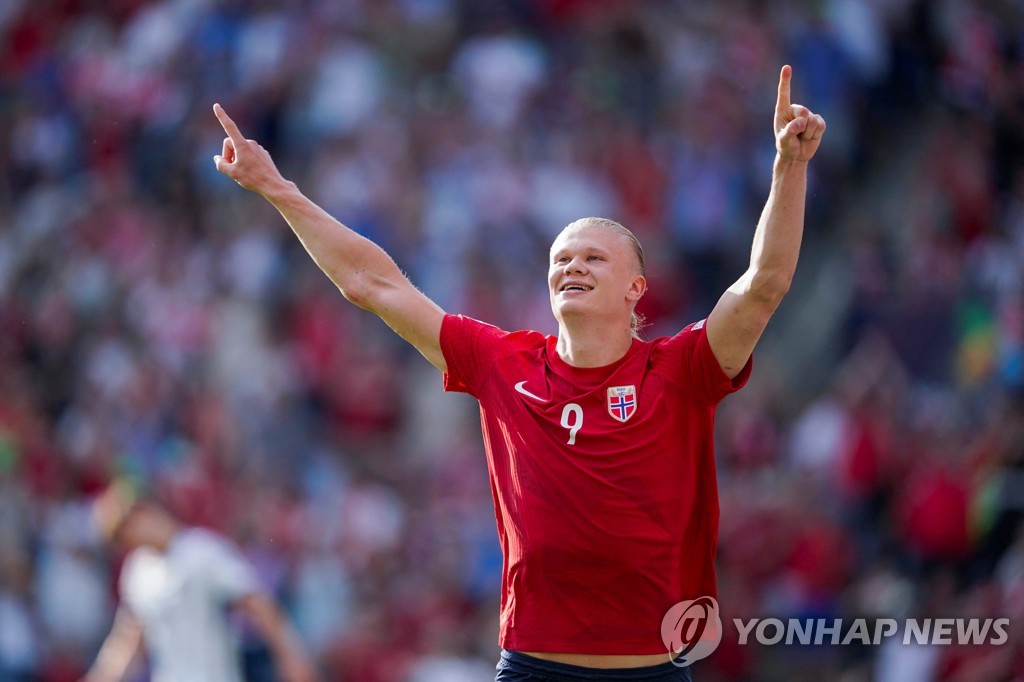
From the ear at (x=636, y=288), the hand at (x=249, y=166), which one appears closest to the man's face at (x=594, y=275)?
the ear at (x=636, y=288)

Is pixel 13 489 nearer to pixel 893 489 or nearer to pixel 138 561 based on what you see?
pixel 138 561

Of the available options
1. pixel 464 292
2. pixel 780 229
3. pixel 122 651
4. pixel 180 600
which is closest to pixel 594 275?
pixel 780 229

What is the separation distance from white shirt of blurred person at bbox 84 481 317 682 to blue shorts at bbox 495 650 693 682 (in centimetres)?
387

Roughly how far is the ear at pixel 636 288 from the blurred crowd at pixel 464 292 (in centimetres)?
474

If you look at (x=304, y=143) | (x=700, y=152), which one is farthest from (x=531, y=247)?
(x=304, y=143)

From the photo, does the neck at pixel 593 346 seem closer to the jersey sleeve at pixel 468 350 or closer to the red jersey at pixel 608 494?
the red jersey at pixel 608 494

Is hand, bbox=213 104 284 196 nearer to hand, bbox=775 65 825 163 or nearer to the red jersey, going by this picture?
the red jersey

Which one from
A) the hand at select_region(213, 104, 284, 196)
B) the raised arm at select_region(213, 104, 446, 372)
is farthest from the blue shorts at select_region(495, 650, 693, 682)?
the hand at select_region(213, 104, 284, 196)

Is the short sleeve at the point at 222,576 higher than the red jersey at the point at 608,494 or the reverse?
higher

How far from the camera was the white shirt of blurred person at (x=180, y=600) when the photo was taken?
8492 mm

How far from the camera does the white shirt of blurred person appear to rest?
334 inches

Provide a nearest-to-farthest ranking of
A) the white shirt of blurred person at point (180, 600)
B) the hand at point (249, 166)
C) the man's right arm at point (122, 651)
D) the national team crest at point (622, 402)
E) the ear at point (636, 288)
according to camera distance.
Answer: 1. the national team crest at point (622, 402)
2. the ear at point (636, 288)
3. the hand at point (249, 166)
4. the white shirt of blurred person at point (180, 600)
5. the man's right arm at point (122, 651)

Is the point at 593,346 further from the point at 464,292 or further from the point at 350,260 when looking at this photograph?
the point at 464,292

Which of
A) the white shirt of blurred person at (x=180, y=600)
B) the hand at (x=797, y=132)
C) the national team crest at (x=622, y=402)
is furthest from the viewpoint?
the white shirt of blurred person at (x=180, y=600)
